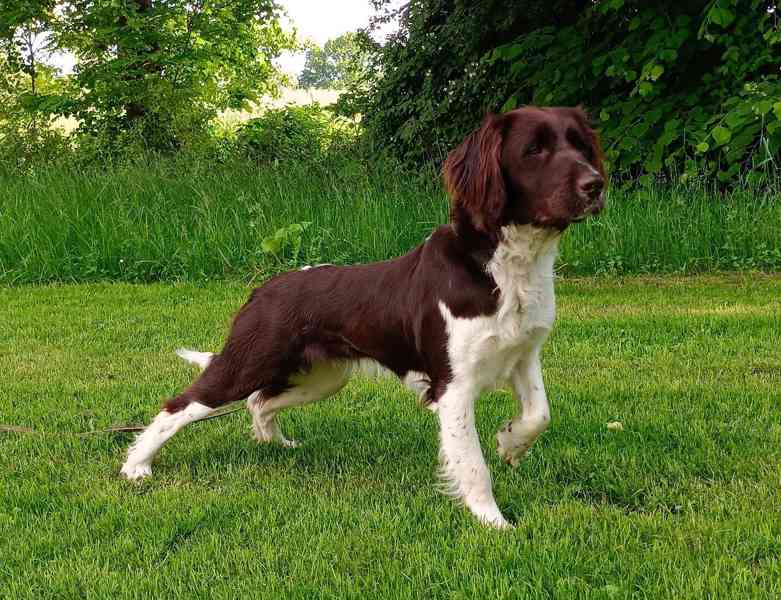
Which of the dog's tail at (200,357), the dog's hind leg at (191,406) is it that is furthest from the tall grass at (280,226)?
the dog's hind leg at (191,406)

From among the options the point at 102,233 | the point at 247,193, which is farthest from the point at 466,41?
the point at 102,233

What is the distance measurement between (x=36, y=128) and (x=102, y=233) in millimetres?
8085

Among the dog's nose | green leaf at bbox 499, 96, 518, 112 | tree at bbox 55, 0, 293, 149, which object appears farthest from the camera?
tree at bbox 55, 0, 293, 149

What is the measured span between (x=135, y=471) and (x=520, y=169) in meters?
2.15

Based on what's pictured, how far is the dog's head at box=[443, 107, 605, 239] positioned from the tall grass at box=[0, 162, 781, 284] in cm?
558

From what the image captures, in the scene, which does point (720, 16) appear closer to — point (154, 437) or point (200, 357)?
point (200, 357)

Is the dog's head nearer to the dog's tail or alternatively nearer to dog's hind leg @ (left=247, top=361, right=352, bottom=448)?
dog's hind leg @ (left=247, top=361, right=352, bottom=448)

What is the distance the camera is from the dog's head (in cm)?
305

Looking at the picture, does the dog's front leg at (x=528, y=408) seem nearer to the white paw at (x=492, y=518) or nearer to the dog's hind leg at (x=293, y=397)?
the white paw at (x=492, y=518)

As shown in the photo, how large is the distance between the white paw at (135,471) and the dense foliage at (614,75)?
6.64 m

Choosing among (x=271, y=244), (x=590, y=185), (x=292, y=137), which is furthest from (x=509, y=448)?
(x=292, y=137)

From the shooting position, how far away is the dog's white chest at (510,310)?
3.19 metres

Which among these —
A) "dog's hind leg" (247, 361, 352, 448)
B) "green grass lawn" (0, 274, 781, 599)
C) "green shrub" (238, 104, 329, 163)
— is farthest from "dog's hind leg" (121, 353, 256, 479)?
"green shrub" (238, 104, 329, 163)

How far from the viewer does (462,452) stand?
327cm
